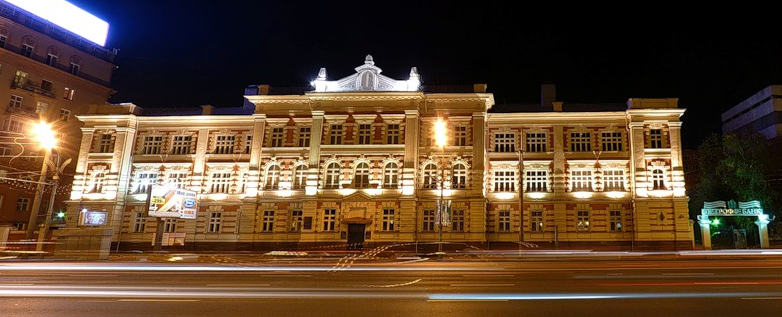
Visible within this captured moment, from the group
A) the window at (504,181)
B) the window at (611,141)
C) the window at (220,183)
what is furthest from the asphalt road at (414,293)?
the window at (220,183)

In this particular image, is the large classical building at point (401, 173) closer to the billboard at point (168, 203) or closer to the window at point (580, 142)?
the window at point (580, 142)

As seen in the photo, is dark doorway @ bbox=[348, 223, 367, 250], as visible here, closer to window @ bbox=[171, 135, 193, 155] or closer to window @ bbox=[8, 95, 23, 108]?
window @ bbox=[171, 135, 193, 155]

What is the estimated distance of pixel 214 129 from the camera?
153 feet

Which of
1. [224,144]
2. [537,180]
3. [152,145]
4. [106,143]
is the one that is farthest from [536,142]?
[106,143]

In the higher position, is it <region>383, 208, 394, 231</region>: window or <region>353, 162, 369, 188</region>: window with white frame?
<region>353, 162, 369, 188</region>: window with white frame

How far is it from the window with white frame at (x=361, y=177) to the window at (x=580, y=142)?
57.5 ft

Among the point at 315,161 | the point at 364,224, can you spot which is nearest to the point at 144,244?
the point at 315,161

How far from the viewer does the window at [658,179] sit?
1628 inches

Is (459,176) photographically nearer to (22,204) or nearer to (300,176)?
(300,176)

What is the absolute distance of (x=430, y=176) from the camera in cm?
4272

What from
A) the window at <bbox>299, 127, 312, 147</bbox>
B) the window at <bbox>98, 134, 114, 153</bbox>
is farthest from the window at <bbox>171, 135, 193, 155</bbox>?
the window at <bbox>299, 127, 312, 147</bbox>

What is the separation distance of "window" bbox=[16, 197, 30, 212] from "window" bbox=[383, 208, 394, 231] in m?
39.4

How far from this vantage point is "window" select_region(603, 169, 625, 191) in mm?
42375

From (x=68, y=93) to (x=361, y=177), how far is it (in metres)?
37.7
